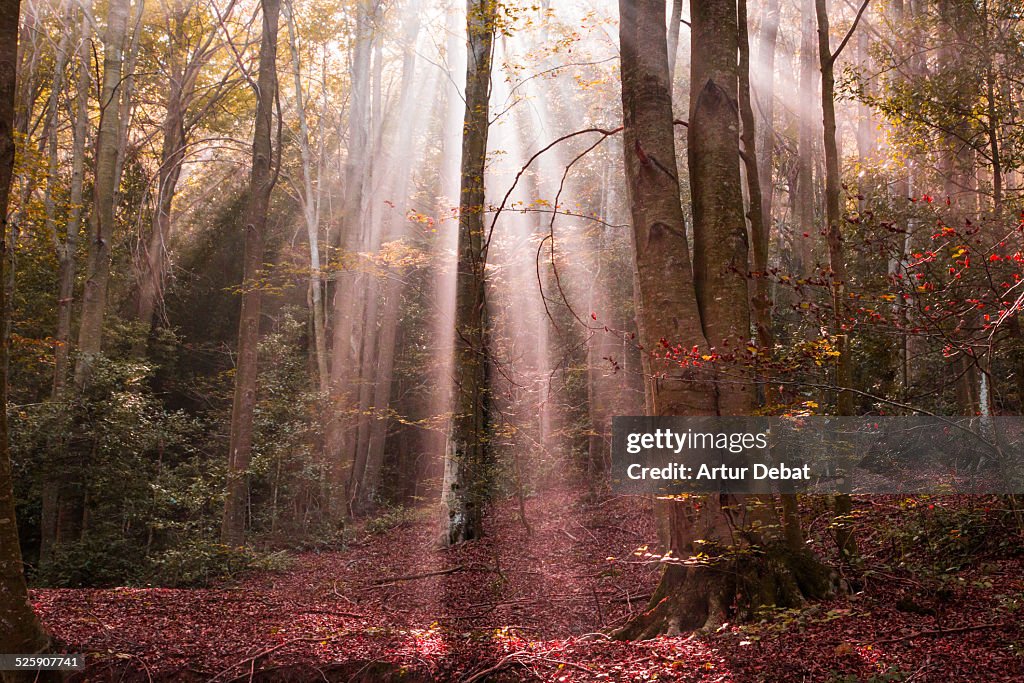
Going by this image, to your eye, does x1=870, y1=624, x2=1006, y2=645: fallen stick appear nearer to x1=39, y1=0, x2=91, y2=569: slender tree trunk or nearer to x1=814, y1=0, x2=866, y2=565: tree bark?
x1=814, y1=0, x2=866, y2=565: tree bark

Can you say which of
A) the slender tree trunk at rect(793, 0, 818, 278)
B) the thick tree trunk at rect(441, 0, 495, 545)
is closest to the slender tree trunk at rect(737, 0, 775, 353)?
the thick tree trunk at rect(441, 0, 495, 545)

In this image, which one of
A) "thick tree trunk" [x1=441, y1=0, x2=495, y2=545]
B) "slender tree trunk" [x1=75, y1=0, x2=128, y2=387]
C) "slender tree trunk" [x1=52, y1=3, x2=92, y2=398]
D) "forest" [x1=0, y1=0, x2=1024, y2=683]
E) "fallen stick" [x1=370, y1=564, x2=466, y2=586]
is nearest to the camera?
"forest" [x1=0, y1=0, x2=1024, y2=683]

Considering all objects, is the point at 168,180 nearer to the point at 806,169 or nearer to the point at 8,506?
the point at 8,506

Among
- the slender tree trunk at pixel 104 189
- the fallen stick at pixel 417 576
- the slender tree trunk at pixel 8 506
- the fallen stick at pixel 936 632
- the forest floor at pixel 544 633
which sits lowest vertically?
the fallen stick at pixel 417 576

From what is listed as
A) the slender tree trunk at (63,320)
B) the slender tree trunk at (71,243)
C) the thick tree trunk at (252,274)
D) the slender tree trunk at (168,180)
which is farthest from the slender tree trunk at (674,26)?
the slender tree trunk at (71,243)

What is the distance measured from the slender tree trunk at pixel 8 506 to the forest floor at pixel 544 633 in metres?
0.39

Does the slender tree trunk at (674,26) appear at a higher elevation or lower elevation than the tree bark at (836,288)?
higher

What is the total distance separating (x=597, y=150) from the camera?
70.0ft

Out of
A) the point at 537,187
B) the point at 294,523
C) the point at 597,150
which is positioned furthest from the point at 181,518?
the point at 597,150

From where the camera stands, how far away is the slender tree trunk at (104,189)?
1268 cm

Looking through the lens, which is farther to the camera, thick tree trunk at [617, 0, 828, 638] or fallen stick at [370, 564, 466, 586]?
fallen stick at [370, 564, 466, 586]

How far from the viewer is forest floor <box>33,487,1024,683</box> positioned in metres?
4.22

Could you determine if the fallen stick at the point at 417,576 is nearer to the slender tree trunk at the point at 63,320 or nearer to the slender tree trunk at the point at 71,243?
the slender tree trunk at the point at 63,320

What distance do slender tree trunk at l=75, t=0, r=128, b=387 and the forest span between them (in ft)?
0.23
